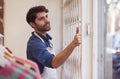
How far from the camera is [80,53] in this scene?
2.34 m

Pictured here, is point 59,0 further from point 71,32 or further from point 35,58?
point 35,58

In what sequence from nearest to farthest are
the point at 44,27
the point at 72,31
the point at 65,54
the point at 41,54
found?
1. the point at 65,54
2. the point at 41,54
3. the point at 44,27
4. the point at 72,31

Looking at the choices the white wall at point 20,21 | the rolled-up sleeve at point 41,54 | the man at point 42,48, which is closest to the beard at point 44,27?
the man at point 42,48

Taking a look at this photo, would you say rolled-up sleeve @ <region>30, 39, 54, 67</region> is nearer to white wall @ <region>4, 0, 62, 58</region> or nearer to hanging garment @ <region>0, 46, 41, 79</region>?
hanging garment @ <region>0, 46, 41, 79</region>

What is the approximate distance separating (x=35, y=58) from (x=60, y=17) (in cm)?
165

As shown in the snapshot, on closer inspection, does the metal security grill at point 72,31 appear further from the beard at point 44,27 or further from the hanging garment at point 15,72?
the hanging garment at point 15,72

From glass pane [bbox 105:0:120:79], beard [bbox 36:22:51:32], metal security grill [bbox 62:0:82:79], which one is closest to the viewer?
beard [bbox 36:22:51:32]

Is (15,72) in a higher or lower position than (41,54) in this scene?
higher

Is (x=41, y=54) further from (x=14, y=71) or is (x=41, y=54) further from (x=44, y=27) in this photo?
(x=14, y=71)

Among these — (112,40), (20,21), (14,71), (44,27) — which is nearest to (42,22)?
(44,27)

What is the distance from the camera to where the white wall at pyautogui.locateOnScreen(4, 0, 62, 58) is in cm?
332

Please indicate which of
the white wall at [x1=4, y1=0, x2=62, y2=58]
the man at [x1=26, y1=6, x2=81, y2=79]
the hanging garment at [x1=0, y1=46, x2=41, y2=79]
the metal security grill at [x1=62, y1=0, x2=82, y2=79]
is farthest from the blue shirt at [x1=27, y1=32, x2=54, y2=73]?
the white wall at [x1=4, y1=0, x2=62, y2=58]

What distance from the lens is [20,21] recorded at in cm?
334

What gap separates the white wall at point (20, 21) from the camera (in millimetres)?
3324
